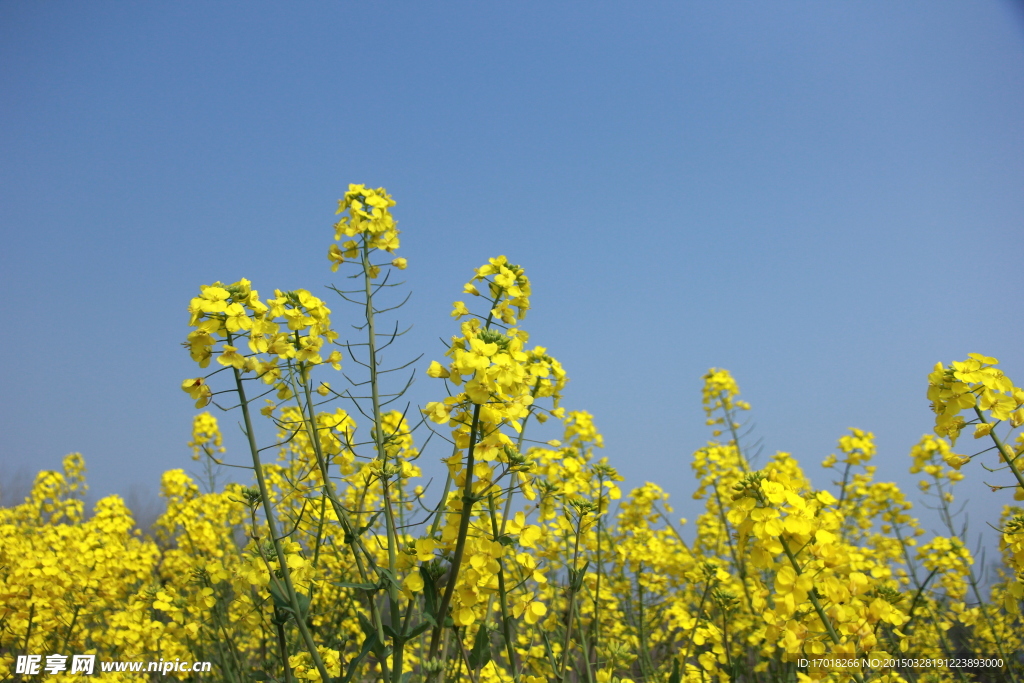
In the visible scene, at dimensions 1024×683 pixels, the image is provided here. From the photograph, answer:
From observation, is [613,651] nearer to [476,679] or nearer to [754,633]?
[476,679]

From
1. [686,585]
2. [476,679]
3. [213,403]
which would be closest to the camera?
[476,679]

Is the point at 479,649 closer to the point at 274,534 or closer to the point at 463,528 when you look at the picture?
the point at 463,528

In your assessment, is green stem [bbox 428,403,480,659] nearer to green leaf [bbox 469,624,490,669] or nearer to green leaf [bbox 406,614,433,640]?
green leaf [bbox 406,614,433,640]

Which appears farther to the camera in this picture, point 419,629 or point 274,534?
point 274,534

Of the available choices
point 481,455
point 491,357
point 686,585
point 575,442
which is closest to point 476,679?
point 481,455

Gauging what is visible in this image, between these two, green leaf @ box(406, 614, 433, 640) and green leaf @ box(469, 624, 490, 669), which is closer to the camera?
green leaf @ box(406, 614, 433, 640)

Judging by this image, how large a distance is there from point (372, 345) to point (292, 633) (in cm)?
273

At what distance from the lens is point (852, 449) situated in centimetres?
580

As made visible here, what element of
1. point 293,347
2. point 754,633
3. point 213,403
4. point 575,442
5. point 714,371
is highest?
point 714,371

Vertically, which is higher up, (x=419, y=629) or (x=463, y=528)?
(x=463, y=528)

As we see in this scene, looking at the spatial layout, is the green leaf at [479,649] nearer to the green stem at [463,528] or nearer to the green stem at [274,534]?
the green stem at [463,528]

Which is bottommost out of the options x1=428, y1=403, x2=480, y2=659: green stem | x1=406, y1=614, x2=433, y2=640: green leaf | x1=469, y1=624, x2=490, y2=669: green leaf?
x1=469, y1=624, x2=490, y2=669: green leaf

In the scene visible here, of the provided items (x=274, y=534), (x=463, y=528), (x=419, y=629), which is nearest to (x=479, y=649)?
(x=419, y=629)

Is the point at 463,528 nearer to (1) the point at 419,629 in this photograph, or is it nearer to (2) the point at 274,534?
(1) the point at 419,629
